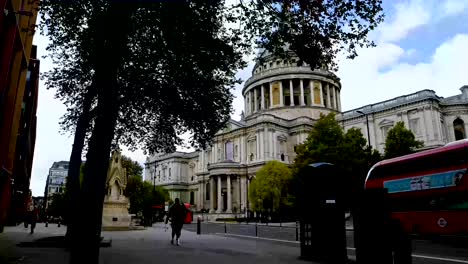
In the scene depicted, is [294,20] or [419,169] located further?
[419,169]

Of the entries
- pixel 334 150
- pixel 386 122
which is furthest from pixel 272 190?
pixel 386 122

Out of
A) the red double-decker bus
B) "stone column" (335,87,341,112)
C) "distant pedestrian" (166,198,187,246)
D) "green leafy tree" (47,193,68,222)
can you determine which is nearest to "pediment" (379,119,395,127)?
"stone column" (335,87,341,112)

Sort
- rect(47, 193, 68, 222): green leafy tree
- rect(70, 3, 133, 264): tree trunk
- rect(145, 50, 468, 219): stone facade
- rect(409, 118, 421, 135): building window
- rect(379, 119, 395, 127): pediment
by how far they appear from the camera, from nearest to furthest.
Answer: rect(70, 3, 133, 264): tree trunk → rect(47, 193, 68, 222): green leafy tree → rect(409, 118, 421, 135): building window → rect(145, 50, 468, 219): stone facade → rect(379, 119, 395, 127): pediment

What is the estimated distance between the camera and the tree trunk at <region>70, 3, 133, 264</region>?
554 cm

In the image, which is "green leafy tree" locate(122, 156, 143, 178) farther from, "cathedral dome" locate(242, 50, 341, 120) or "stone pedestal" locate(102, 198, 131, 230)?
"stone pedestal" locate(102, 198, 131, 230)

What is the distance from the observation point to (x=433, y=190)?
13.7 meters

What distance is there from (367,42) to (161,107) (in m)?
9.00

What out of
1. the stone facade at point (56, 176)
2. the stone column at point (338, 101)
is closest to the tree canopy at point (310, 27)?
the stone column at point (338, 101)

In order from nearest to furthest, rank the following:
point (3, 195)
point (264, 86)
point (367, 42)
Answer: point (367, 42) → point (3, 195) → point (264, 86)

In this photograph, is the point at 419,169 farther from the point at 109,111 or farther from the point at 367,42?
the point at 109,111

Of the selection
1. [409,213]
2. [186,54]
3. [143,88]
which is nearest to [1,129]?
[143,88]

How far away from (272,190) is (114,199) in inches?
919

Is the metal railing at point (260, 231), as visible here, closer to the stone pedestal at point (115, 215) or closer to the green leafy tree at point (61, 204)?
the stone pedestal at point (115, 215)

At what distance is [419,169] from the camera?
48.0ft
